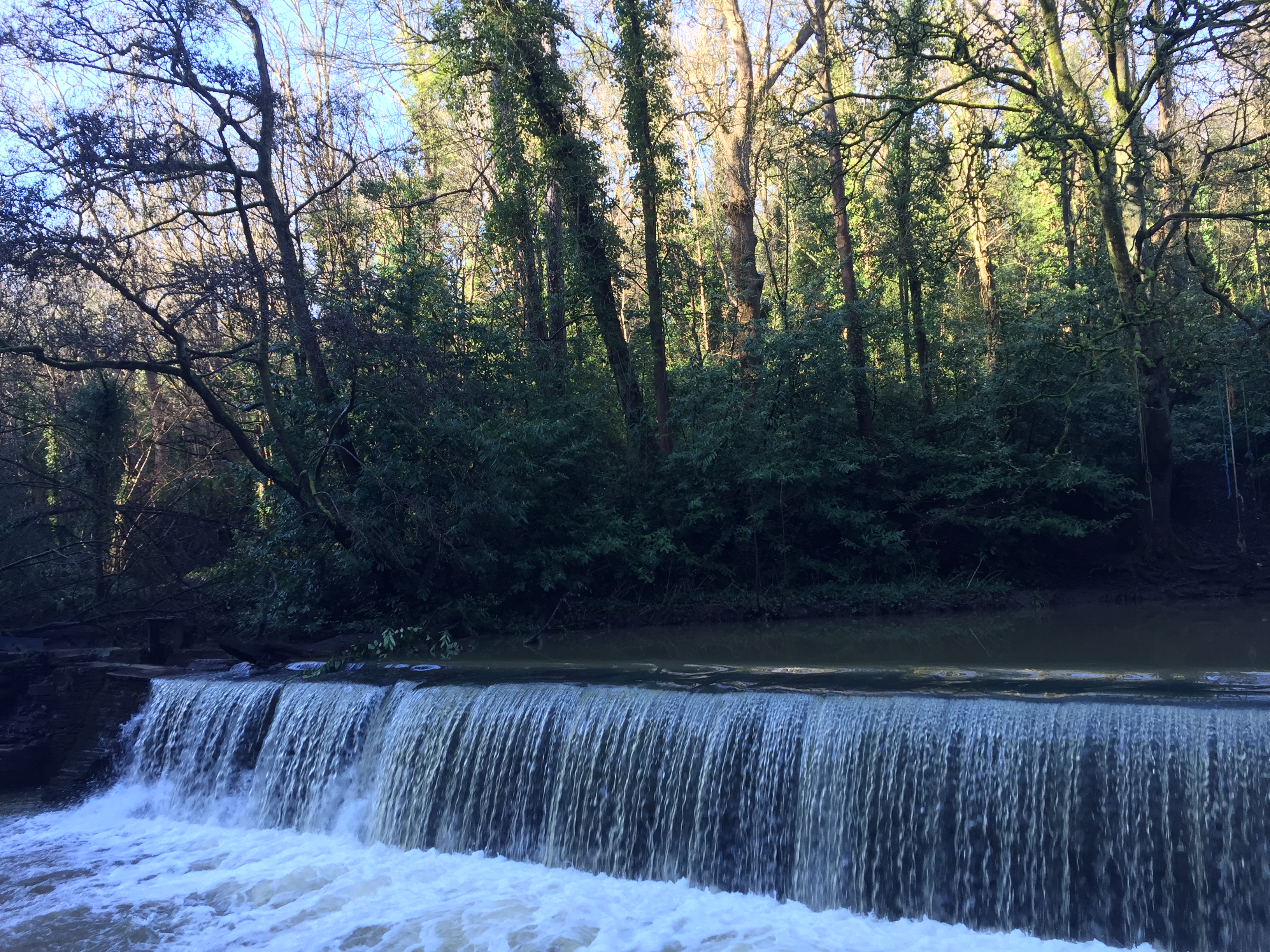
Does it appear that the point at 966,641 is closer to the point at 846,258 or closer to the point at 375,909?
the point at 375,909

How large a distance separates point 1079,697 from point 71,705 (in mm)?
10509

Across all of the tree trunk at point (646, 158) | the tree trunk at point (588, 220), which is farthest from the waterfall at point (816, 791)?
the tree trunk at point (646, 158)

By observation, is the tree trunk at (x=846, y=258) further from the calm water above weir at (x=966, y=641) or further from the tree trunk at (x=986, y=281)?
the calm water above weir at (x=966, y=641)

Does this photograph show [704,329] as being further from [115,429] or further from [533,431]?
[115,429]

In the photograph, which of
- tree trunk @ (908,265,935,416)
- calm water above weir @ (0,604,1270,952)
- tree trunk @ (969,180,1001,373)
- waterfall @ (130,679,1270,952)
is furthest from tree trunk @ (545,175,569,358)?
waterfall @ (130,679,1270,952)

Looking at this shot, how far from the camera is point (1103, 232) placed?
1319 cm

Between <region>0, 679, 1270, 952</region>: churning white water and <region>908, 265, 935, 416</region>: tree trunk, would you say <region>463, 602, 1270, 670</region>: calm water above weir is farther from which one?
<region>908, 265, 935, 416</region>: tree trunk

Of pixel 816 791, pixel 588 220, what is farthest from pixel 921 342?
pixel 816 791

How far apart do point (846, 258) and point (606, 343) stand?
4.43 meters

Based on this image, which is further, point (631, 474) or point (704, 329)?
point (704, 329)

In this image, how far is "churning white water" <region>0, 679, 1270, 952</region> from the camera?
5.27 m

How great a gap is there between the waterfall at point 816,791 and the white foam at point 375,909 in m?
0.21

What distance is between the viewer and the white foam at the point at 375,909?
5.64 metres

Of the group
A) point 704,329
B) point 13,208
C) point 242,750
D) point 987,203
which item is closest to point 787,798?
point 242,750
